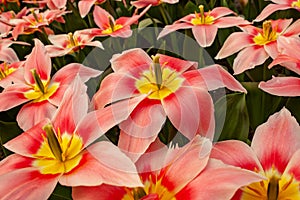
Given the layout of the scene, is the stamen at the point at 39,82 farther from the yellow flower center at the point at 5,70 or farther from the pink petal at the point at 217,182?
the pink petal at the point at 217,182

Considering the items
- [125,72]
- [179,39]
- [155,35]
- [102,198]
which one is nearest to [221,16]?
[179,39]

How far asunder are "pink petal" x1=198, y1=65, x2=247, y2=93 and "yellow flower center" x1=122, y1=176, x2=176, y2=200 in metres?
0.21

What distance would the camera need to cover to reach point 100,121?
2.42 ft

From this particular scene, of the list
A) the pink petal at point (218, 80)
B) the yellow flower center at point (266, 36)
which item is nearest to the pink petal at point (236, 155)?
the pink petal at point (218, 80)

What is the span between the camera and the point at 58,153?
2.48ft

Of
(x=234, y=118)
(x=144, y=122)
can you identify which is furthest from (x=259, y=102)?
(x=144, y=122)

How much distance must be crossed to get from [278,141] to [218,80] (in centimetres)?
15

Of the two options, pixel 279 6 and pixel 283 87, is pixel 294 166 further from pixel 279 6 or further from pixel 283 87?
pixel 279 6

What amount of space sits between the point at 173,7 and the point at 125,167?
3.93 feet

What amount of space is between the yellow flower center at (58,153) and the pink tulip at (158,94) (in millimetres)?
77

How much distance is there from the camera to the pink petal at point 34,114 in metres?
0.97

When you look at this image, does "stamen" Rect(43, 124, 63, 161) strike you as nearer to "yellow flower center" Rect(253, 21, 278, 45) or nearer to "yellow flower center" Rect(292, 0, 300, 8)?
"yellow flower center" Rect(253, 21, 278, 45)

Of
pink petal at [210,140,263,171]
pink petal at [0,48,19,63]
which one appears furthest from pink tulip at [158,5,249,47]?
pink petal at [210,140,263,171]

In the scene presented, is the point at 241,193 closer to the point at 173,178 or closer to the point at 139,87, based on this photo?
the point at 173,178
